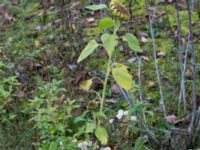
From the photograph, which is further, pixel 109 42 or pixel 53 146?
pixel 53 146

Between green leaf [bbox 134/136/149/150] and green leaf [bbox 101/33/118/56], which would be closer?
green leaf [bbox 101/33/118/56]

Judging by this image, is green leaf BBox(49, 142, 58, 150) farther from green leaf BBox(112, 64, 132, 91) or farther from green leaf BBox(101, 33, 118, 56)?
green leaf BBox(101, 33, 118, 56)

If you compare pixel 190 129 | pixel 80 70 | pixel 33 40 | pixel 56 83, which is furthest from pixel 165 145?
pixel 33 40

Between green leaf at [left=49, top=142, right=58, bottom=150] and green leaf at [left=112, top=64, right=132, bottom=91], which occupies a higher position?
green leaf at [left=112, top=64, right=132, bottom=91]

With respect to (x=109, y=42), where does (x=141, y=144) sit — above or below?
below

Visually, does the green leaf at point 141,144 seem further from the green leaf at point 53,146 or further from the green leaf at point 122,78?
the green leaf at point 122,78

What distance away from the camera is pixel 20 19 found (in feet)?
15.7

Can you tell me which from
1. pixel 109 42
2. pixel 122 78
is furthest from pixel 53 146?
pixel 109 42

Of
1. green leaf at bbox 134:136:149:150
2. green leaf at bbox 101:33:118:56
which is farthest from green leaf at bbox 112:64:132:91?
green leaf at bbox 134:136:149:150

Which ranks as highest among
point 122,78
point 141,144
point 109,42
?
point 109,42

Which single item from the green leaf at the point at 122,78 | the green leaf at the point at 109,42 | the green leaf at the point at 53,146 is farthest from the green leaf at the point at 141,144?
the green leaf at the point at 109,42

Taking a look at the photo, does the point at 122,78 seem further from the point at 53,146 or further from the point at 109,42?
the point at 53,146

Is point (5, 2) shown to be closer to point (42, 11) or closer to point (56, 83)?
point (42, 11)

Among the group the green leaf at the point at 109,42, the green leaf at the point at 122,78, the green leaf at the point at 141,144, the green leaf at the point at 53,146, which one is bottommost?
the green leaf at the point at 141,144
